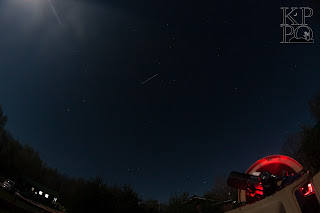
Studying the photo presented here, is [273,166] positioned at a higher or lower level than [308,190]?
higher

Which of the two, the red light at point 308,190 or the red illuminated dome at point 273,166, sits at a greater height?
the red illuminated dome at point 273,166

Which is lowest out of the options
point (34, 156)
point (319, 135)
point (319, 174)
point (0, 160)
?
point (319, 174)

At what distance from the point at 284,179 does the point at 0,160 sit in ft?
228

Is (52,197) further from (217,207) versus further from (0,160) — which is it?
(217,207)

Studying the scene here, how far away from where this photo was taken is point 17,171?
58969 millimetres

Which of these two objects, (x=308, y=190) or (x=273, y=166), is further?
(x=273, y=166)

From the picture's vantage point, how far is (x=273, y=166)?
32.9 ft

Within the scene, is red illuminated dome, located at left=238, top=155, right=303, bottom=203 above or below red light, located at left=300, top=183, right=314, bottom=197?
above

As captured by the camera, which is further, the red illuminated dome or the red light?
the red illuminated dome

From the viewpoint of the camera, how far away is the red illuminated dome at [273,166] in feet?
30.3

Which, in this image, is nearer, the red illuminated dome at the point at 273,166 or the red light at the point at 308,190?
the red light at the point at 308,190

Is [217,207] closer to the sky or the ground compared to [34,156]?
closer to the ground

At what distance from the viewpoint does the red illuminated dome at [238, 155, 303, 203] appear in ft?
30.3

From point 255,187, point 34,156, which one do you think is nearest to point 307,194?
point 255,187
